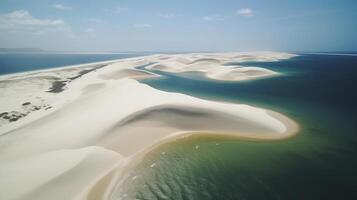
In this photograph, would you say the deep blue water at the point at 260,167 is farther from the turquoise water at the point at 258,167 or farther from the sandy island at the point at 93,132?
the sandy island at the point at 93,132

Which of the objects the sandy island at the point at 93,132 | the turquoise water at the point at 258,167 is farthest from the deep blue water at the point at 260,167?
the sandy island at the point at 93,132

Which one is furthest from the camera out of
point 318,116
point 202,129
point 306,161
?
point 318,116

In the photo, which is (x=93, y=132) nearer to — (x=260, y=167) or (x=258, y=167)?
(x=258, y=167)

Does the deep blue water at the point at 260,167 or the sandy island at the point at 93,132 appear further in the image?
the sandy island at the point at 93,132

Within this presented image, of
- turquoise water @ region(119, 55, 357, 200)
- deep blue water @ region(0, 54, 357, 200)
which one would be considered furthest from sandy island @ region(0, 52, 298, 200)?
deep blue water @ region(0, 54, 357, 200)

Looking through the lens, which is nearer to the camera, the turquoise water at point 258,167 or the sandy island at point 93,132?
the turquoise water at point 258,167

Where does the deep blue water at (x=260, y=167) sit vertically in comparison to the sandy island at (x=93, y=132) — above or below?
below

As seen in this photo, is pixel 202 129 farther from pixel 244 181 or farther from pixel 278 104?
pixel 278 104

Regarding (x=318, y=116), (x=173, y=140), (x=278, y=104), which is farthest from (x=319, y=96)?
(x=173, y=140)

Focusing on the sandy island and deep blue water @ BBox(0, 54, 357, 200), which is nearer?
deep blue water @ BBox(0, 54, 357, 200)

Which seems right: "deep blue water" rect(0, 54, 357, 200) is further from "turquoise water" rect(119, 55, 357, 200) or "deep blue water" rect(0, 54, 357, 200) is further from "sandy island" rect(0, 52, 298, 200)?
"sandy island" rect(0, 52, 298, 200)

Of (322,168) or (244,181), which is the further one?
(322,168)
